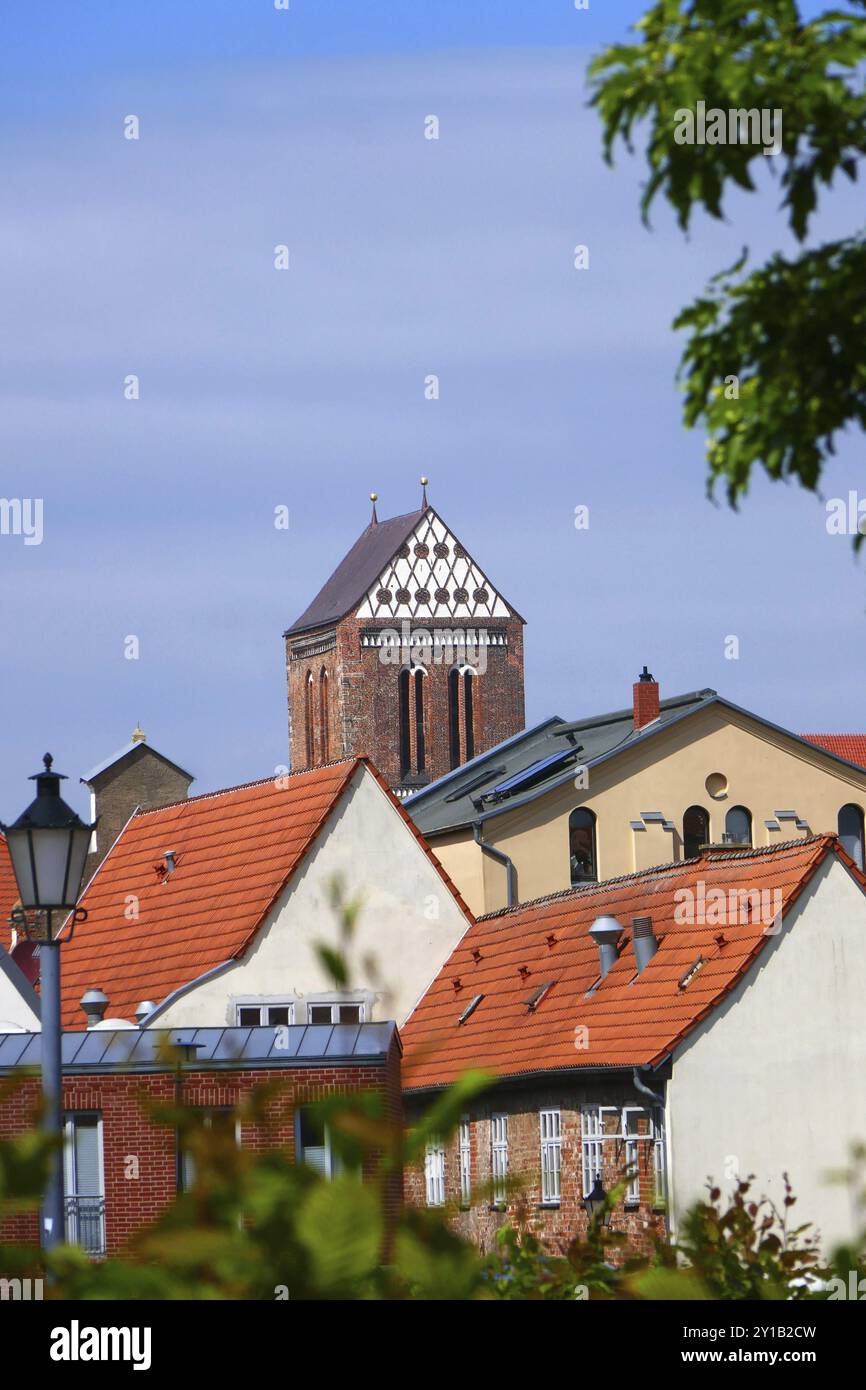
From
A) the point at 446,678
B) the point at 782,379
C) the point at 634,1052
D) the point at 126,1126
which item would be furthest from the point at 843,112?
the point at 446,678

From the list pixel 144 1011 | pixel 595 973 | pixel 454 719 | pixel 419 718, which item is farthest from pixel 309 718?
pixel 595 973

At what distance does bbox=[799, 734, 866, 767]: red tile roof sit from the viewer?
268 ft

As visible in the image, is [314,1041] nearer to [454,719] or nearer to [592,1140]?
[592,1140]

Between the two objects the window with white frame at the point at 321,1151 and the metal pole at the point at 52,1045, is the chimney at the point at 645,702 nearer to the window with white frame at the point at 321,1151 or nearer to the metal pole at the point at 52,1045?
the metal pole at the point at 52,1045

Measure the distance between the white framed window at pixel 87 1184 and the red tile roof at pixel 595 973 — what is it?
359 cm

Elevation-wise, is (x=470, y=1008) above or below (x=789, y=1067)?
above

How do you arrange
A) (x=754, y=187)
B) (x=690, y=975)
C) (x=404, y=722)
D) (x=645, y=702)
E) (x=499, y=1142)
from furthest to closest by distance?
(x=404, y=722) < (x=645, y=702) < (x=499, y=1142) < (x=690, y=975) < (x=754, y=187)

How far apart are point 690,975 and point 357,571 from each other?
106232 mm

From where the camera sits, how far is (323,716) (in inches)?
5202

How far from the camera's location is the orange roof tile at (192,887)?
33.1m

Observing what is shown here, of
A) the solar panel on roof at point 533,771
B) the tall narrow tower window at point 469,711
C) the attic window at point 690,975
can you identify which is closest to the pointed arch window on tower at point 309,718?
the tall narrow tower window at point 469,711

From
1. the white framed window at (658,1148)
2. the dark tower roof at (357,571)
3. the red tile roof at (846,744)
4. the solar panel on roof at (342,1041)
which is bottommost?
the white framed window at (658,1148)

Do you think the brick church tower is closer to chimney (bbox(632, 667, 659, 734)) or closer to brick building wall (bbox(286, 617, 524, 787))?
brick building wall (bbox(286, 617, 524, 787))

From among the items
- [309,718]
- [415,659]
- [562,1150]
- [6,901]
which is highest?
[415,659]
